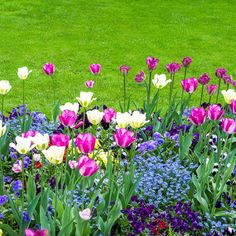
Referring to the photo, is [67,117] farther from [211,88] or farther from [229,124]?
[211,88]

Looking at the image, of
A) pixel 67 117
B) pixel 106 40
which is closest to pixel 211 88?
pixel 67 117

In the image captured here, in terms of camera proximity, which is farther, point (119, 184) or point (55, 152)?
point (119, 184)

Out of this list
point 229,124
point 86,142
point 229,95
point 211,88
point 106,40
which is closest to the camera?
point 86,142

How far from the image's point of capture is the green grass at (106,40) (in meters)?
8.23

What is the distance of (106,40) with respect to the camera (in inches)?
416

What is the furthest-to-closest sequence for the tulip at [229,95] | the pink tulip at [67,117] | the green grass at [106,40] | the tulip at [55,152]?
the green grass at [106,40] → the tulip at [229,95] → the pink tulip at [67,117] → the tulip at [55,152]

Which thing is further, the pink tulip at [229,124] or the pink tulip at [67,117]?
the pink tulip at [229,124]

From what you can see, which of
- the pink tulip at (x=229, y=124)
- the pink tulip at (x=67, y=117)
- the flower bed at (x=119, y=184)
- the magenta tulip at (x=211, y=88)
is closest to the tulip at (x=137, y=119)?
the flower bed at (x=119, y=184)

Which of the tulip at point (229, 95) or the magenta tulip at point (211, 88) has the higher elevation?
the tulip at point (229, 95)

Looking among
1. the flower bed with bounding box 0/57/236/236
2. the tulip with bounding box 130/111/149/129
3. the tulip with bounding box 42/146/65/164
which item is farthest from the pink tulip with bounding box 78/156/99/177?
the tulip with bounding box 130/111/149/129

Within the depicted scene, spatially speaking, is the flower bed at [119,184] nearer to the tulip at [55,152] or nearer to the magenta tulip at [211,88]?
the tulip at [55,152]

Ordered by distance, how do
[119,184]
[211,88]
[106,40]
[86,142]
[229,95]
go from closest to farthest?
[86,142] → [119,184] → [229,95] → [211,88] → [106,40]

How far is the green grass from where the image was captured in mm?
8234

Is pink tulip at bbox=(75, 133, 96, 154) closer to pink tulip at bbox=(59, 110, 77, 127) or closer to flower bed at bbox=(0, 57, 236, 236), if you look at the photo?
flower bed at bbox=(0, 57, 236, 236)
